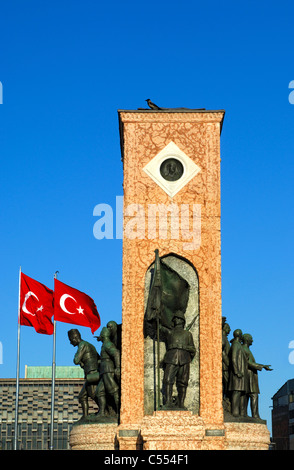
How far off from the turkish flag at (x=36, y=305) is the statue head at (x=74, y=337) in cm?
261

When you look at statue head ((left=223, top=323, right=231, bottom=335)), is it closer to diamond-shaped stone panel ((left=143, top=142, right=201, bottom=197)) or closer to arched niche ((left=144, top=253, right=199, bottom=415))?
arched niche ((left=144, top=253, right=199, bottom=415))

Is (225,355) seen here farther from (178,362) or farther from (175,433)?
(175,433)

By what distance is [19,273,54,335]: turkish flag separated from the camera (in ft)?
97.1

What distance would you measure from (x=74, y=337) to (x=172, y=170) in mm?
6250

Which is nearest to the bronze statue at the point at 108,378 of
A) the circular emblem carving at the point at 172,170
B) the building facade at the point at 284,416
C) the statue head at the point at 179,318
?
the statue head at the point at 179,318

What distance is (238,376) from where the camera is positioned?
26.0 metres

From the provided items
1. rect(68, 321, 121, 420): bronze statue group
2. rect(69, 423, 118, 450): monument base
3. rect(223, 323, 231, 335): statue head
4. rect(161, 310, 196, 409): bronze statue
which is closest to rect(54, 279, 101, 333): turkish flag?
rect(68, 321, 121, 420): bronze statue group

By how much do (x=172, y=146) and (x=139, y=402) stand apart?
824 cm

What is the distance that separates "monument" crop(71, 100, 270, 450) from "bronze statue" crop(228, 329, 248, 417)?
0.04m

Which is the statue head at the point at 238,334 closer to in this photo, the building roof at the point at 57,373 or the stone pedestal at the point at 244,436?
the stone pedestal at the point at 244,436

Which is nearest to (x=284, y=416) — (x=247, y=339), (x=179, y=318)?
(x=247, y=339)

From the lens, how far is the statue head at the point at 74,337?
27181 millimetres

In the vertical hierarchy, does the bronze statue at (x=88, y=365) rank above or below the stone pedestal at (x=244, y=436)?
above
